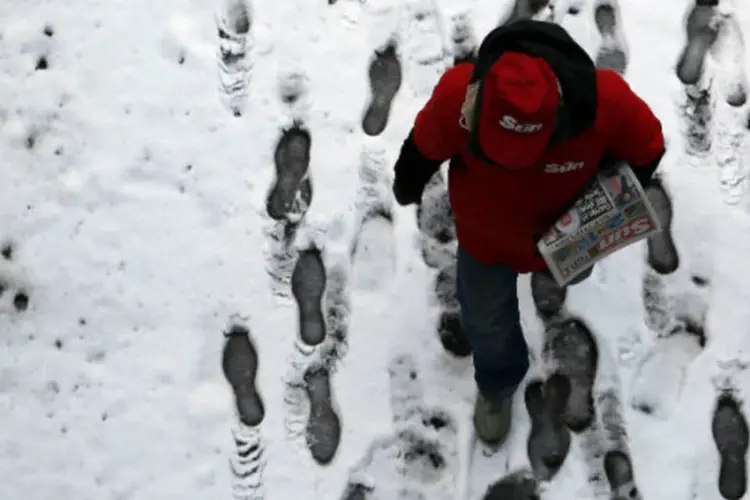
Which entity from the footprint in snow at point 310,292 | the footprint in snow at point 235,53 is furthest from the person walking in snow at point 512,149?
the footprint in snow at point 235,53

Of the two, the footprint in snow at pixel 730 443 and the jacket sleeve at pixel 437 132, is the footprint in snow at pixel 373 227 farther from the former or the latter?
the footprint in snow at pixel 730 443

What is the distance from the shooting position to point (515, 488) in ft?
5.61

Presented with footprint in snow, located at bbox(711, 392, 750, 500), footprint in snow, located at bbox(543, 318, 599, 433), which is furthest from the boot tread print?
footprint in snow, located at bbox(711, 392, 750, 500)

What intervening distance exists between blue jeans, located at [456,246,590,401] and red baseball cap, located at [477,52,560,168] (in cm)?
38

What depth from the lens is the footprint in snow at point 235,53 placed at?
77.9 inches

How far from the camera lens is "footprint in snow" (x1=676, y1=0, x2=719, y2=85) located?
1.93m

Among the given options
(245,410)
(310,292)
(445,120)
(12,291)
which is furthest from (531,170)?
(12,291)

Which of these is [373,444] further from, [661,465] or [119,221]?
[119,221]

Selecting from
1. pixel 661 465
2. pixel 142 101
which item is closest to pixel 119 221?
pixel 142 101

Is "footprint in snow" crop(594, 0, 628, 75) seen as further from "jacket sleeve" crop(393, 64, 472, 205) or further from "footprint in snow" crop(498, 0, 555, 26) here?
"jacket sleeve" crop(393, 64, 472, 205)

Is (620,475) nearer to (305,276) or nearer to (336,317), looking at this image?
(336,317)

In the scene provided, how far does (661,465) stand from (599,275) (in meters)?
0.38

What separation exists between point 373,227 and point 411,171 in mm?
530

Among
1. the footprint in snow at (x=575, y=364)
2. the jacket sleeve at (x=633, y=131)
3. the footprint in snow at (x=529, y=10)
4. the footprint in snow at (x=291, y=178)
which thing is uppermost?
the footprint in snow at (x=529, y=10)
